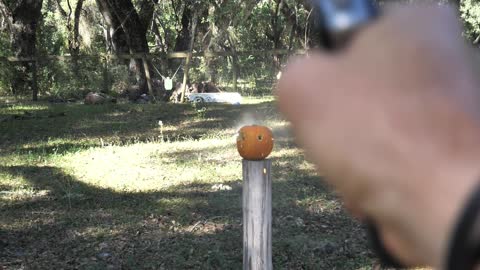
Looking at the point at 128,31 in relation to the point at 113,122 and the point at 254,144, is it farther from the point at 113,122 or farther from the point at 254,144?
the point at 254,144

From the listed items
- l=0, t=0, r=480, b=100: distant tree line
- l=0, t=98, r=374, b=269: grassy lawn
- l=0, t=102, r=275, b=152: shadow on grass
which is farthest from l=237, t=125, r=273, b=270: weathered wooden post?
l=0, t=0, r=480, b=100: distant tree line

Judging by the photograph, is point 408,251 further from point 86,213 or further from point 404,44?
point 86,213

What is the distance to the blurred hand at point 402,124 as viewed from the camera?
0.67 metres

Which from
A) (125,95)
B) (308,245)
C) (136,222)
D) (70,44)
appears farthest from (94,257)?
(70,44)

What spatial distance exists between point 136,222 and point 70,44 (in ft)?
73.9

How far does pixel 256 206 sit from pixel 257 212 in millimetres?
36

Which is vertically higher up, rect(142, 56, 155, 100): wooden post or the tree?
the tree

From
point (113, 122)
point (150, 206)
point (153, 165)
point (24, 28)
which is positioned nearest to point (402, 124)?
point (150, 206)

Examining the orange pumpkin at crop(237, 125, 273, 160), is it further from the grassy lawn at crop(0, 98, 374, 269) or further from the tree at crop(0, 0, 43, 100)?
the tree at crop(0, 0, 43, 100)

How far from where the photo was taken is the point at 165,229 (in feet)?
16.3

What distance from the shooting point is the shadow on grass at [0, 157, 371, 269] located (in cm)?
435

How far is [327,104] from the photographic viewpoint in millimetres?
729

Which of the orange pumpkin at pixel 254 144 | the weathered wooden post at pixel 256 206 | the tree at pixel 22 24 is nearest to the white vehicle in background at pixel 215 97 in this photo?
the tree at pixel 22 24

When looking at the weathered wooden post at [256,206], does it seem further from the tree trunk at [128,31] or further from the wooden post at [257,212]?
the tree trunk at [128,31]
